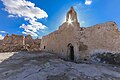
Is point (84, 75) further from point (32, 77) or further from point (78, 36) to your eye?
point (78, 36)

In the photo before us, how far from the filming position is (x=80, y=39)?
442 inches

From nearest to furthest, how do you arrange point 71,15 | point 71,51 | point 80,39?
1. point 80,39
2. point 71,51
3. point 71,15

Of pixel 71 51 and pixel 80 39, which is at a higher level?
pixel 80 39

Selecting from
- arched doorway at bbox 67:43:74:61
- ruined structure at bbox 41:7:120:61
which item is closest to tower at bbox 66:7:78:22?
ruined structure at bbox 41:7:120:61

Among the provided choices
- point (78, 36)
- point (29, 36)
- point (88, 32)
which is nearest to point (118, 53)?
point (88, 32)

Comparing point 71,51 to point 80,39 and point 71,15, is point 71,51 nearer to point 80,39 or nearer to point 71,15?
point 80,39

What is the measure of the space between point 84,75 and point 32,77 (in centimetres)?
217

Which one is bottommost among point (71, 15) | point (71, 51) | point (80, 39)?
point (71, 51)

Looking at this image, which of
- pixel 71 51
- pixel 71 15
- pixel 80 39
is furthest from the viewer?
pixel 71 15

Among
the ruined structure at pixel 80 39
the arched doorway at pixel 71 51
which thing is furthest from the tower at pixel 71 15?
the arched doorway at pixel 71 51

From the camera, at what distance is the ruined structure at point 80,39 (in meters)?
9.51

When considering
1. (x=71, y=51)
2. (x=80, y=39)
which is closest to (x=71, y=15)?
(x=80, y=39)

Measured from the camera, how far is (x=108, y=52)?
9398 mm

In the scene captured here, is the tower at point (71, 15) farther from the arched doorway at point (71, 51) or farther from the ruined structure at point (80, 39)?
the arched doorway at point (71, 51)
